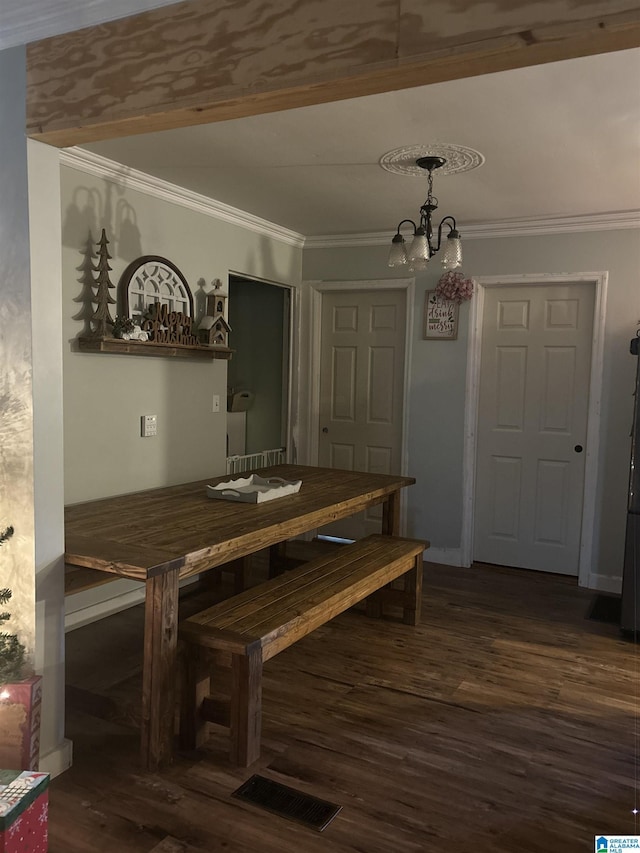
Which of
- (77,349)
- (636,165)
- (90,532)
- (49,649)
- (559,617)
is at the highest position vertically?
(636,165)

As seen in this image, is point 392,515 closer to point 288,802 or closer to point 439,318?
point 439,318

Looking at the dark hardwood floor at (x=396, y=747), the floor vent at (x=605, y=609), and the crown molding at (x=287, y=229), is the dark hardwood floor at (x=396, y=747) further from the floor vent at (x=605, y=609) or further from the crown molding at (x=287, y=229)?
the crown molding at (x=287, y=229)

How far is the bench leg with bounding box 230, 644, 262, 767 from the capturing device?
2.32 m

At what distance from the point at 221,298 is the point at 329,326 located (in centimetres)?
131

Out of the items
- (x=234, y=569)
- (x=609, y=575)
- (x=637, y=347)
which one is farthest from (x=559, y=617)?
(x=234, y=569)

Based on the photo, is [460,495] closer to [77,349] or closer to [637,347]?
[637,347]

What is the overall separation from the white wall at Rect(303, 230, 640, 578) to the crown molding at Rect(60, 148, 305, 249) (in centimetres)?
62

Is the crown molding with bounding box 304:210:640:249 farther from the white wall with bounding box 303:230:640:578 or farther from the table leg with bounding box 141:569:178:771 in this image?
the table leg with bounding box 141:569:178:771

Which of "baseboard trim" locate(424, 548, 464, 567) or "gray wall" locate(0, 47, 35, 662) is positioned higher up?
"gray wall" locate(0, 47, 35, 662)

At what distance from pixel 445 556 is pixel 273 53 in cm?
381

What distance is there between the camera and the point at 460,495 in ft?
15.8

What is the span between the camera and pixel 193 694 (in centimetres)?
242

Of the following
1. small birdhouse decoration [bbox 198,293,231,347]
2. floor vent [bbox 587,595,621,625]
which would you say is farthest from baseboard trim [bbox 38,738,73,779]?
floor vent [bbox 587,595,621,625]

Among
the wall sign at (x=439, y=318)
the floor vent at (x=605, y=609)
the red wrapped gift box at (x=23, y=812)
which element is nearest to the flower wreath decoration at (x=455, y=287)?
the wall sign at (x=439, y=318)
